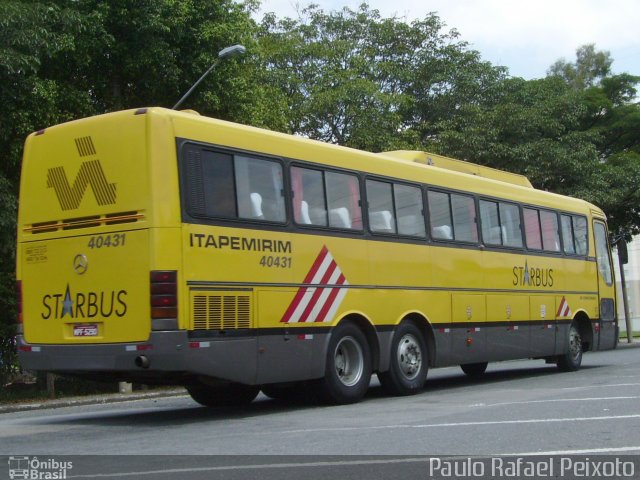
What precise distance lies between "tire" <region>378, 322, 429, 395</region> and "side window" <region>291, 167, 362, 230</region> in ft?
5.90

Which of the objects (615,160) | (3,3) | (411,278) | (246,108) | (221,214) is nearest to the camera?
(221,214)

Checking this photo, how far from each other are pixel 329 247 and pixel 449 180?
12.0 ft

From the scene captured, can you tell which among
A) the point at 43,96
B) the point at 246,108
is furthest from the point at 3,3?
the point at 246,108

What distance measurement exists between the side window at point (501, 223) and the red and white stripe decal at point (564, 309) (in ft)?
6.70

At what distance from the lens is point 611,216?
3434 centimetres

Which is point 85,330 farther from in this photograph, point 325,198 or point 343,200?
point 343,200

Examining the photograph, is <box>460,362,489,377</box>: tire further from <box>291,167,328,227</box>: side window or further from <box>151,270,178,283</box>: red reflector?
<box>151,270,178,283</box>: red reflector

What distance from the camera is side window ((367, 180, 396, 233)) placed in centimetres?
1305

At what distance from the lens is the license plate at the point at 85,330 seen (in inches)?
409

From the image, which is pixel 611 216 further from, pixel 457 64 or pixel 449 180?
pixel 449 180

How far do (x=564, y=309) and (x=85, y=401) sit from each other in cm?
915

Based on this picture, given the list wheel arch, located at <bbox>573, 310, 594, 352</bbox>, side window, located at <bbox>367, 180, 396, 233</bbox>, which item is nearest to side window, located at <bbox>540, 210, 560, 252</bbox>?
wheel arch, located at <bbox>573, 310, 594, 352</bbox>

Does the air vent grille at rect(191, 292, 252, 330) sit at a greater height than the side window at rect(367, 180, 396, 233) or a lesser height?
lesser

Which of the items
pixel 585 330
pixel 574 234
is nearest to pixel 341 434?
pixel 574 234
